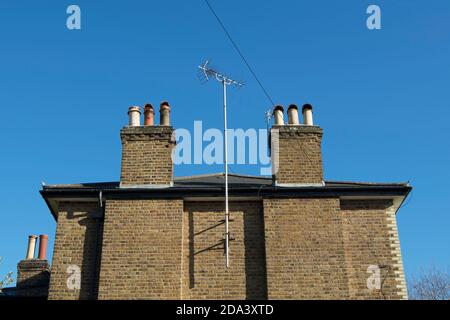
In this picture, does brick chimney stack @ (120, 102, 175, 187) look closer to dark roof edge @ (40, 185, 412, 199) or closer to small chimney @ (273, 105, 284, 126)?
dark roof edge @ (40, 185, 412, 199)

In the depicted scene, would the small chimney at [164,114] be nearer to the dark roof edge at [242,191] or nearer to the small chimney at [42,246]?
the dark roof edge at [242,191]

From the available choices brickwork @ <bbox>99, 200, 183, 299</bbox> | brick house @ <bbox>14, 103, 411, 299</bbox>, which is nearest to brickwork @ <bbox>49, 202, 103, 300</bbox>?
brick house @ <bbox>14, 103, 411, 299</bbox>

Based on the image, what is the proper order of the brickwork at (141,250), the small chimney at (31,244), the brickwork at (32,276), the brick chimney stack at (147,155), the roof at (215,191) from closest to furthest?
the brickwork at (141,250) < the roof at (215,191) < the brick chimney stack at (147,155) < the brickwork at (32,276) < the small chimney at (31,244)

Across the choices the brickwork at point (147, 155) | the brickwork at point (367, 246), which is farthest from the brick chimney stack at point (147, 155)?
the brickwork at point (367, 246)

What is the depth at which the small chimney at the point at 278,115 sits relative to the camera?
15.2 metres

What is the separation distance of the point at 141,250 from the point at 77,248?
1733 mm

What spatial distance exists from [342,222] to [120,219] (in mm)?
5527

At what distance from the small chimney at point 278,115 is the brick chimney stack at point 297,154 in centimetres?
9

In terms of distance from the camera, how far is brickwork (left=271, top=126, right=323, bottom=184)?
47.2 ft

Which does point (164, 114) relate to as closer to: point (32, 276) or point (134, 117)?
point (134, 117)
